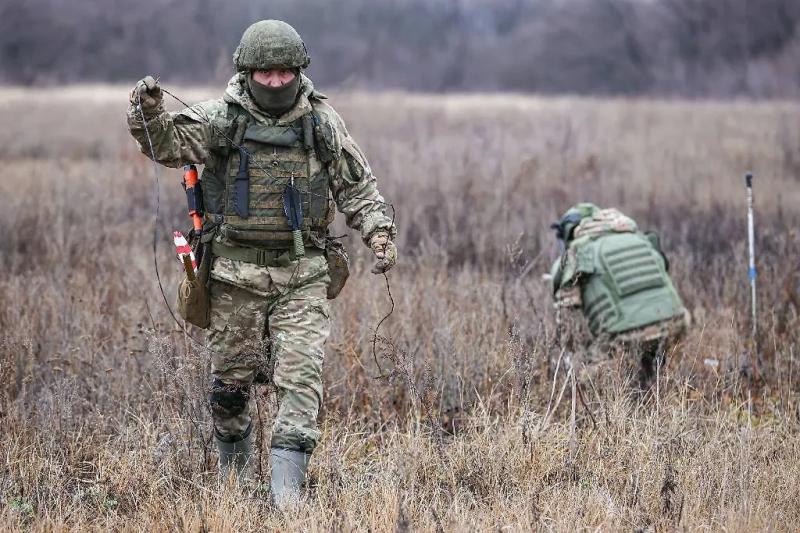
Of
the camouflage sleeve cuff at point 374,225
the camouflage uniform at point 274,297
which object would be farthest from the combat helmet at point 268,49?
the camouflage sleeve cuff at point 374,225

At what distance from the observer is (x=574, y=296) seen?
520cm

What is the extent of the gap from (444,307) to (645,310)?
→ 3.57 ft

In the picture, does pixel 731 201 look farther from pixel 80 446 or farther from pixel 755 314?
pixel 80 446

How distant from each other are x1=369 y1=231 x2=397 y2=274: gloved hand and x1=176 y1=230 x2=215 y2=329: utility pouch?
2.01 ft

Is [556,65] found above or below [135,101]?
above

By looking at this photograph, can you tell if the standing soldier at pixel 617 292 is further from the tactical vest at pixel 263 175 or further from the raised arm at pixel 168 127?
the raised arm at pixel 168 127

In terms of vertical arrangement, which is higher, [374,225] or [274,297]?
[374,225]

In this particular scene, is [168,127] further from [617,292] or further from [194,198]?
[617,292]

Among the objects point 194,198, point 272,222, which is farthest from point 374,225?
point 194,198

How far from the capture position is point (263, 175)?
12.5 ft

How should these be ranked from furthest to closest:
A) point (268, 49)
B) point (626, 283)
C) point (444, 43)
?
point (444, 43) → point (626, 283) → point (268, 49)

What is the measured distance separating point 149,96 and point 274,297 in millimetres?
882

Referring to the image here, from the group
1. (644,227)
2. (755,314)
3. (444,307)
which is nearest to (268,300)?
(444,307)

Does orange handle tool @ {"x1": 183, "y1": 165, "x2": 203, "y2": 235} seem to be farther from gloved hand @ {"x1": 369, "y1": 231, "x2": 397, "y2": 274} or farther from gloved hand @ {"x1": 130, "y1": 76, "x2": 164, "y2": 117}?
gloved hand @ {"x1": 369, "y1": 231, "x2": 397, "y2": 274}
